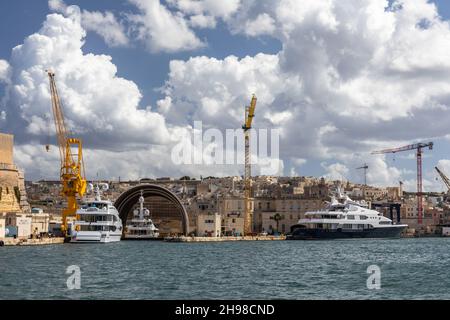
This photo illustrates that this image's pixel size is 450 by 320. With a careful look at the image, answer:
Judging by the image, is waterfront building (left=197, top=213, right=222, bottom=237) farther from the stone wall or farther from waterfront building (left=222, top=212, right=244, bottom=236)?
the stone wall

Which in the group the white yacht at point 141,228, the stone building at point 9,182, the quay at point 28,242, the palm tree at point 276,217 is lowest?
the quay at point 28,242

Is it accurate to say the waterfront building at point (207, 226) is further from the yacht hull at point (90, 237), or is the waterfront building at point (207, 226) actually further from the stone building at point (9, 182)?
the stone building at point (9, 182)

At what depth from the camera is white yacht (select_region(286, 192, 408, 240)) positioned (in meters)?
118

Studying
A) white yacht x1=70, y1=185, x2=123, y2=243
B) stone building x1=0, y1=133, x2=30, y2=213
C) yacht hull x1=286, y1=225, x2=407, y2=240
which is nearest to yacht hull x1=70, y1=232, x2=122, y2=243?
white yacht x1=70, y1=185, x2=123, y2=243

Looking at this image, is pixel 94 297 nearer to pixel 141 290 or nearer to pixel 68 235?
pixel 141 290

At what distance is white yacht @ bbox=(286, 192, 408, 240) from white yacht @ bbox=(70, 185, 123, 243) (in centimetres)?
3581

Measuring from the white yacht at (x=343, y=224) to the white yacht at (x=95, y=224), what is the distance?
35807 millimetres

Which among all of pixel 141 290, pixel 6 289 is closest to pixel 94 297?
pixel 141 290

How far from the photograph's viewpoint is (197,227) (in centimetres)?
12325

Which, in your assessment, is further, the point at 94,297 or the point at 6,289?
the point at 6,289

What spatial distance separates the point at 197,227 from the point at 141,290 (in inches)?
3486

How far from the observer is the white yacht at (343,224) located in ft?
388

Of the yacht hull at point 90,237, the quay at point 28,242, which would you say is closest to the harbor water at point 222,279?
the quay at point 28,242

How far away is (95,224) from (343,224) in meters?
44.4
